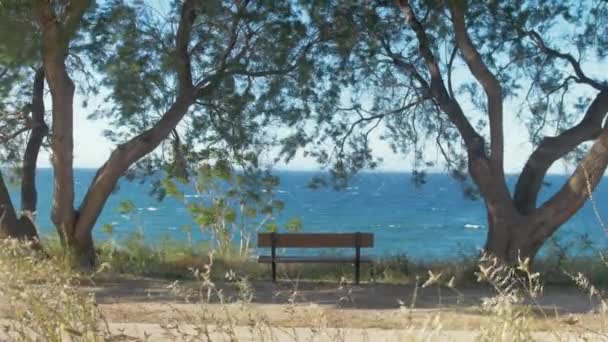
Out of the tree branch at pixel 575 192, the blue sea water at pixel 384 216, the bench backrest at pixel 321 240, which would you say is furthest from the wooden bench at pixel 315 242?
the blue sea water at pixel 384 216

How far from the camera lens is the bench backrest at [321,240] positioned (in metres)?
12.4

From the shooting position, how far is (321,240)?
1249 centimetres

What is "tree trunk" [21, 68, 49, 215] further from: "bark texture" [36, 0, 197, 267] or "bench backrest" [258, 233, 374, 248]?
"bench backrest" [258, 233, 374, 248]

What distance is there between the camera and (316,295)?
1069cm

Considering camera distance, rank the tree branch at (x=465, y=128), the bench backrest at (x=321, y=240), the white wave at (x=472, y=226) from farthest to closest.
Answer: the white wave at (x=472, y=226) < the tree branch at (x=465, y=128) < the bench backrest at (x=321, y=240)

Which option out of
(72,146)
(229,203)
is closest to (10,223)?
(72,146)

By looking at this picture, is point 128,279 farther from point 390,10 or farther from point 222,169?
point 390,10

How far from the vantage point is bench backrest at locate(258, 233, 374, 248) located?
1237cm

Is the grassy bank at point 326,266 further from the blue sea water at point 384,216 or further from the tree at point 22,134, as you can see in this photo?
the blue sea water at point 384,216

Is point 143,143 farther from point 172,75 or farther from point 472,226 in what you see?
point 472,226

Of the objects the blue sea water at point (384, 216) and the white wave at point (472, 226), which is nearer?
the blue sea water at point (384, 216)

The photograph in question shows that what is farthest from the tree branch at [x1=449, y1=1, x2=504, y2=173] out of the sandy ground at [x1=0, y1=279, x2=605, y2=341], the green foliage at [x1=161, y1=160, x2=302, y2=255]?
the green foliage at [x1=161, y1=160, x2=302, y2=255]

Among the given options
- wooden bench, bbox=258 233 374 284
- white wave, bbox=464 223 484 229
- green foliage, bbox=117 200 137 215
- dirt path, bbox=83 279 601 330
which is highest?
green foliage, bbox=117 200 137 215

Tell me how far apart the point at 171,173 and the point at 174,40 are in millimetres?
2536
